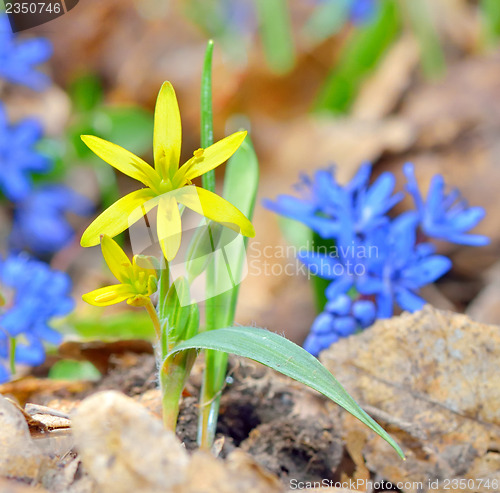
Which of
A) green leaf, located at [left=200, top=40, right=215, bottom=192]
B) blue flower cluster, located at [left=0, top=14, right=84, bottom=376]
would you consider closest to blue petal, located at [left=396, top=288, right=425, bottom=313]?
green leaf, located at [left=200, top=40, right=215, bottom=192]

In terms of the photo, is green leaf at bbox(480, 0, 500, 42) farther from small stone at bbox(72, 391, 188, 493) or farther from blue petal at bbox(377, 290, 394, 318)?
small stone at bbox(72, 391, 188, 493)

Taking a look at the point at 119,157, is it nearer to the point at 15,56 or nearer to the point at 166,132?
the point at 166,132

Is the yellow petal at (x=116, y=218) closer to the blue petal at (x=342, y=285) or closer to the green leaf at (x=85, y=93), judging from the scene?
the blue petal at (x=342, y=285)

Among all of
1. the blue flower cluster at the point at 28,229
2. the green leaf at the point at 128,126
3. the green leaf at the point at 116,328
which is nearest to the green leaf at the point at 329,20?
the green leaf at the point at 128,126

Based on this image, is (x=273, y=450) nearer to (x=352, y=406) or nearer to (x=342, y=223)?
(x=352, y=406)

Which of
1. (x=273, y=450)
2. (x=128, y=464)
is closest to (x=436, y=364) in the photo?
(x=273, y=450)

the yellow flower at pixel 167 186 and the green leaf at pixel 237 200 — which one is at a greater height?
the yellow flower at pixel 167 186
